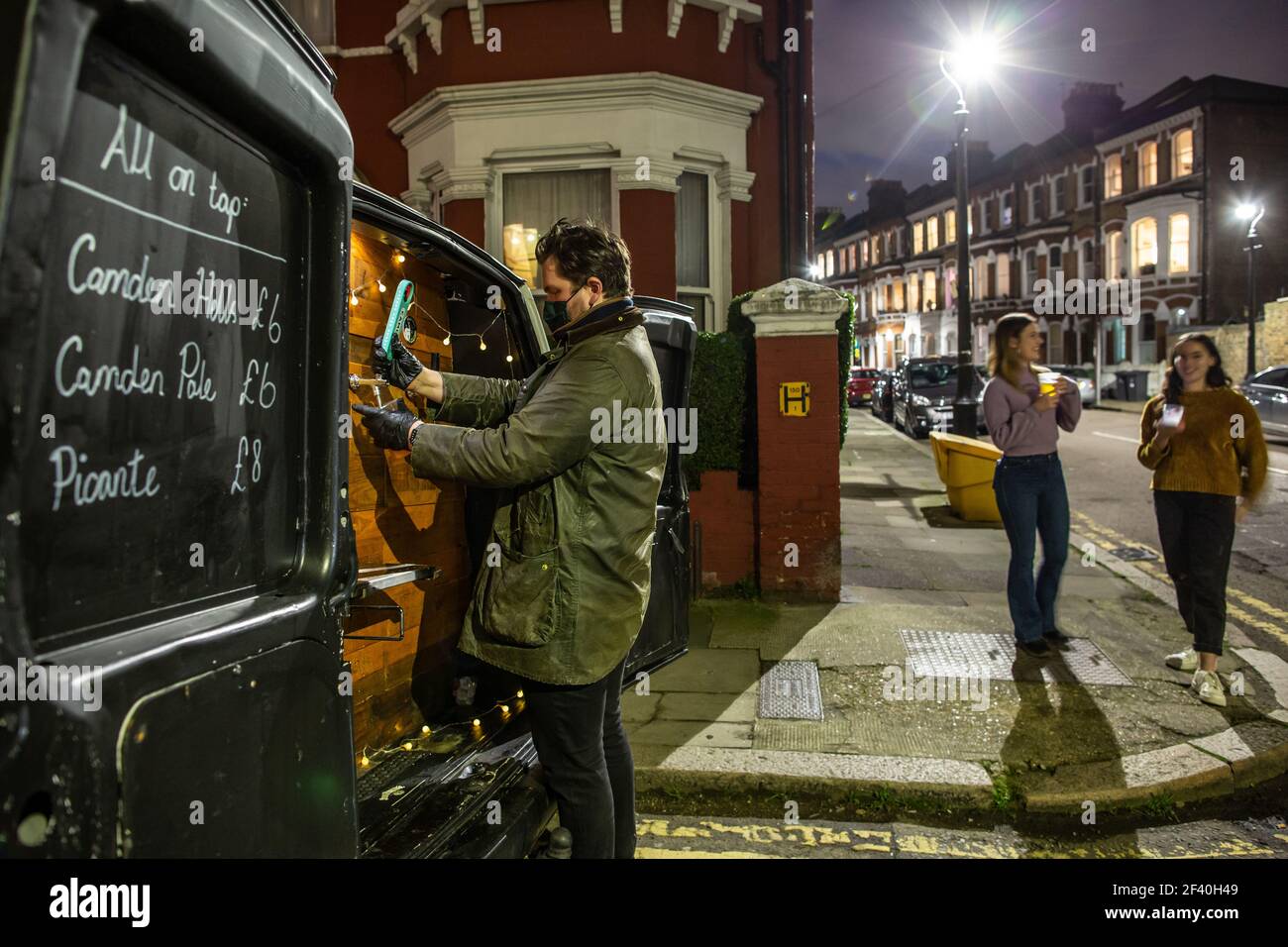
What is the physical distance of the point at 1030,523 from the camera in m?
5.04

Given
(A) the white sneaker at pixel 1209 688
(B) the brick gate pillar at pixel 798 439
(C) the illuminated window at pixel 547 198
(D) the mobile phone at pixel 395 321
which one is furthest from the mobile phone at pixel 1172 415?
(C) the illuminated window at pixel 547 198

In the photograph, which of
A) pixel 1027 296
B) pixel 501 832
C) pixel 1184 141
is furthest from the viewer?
pixel 1027 296

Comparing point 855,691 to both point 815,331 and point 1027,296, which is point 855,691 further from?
point 1027,296

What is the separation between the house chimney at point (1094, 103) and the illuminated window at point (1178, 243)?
6.87 metres

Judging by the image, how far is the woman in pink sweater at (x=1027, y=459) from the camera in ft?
16.5

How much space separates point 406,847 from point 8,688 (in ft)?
4.70

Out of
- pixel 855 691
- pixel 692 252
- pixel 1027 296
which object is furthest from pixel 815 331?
pixel 1027 296

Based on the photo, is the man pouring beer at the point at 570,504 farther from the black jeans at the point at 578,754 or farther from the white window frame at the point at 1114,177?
the white window frame at the point at 1114,177

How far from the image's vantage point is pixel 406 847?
2258 mm

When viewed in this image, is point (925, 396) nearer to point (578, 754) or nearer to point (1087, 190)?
point (578, 754)

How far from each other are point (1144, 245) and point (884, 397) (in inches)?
809

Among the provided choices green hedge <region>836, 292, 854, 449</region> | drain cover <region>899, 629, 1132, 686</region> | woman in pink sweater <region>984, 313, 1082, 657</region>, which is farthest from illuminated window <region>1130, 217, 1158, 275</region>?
drain cover <region>899, 629, 1132, 686</region>

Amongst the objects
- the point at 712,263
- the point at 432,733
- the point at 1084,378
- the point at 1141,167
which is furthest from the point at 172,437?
the point at 1141,167

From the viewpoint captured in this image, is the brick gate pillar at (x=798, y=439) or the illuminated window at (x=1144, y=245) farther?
the illuminated window at (x=1144, y=245)
